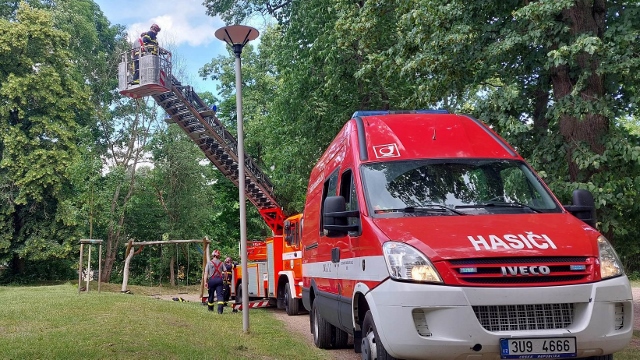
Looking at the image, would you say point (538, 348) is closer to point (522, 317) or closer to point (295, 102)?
point (522, 317)

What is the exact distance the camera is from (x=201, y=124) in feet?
73.4

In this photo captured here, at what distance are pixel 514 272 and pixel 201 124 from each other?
18.7 m

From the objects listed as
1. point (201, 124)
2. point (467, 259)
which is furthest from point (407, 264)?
point (201, 124)

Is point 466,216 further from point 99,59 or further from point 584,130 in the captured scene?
point 99,59

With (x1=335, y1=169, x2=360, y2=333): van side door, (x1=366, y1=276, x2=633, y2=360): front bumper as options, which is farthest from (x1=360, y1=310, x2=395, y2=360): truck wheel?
(x1=335, y1=169, x2=360, y2=333): van side door

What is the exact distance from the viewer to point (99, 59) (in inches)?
1475

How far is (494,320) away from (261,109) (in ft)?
107

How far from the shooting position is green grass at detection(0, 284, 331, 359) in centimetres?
781

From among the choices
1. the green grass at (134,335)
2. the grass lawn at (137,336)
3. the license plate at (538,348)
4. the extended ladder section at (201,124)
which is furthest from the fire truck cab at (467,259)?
the extended ladder section at (201,124)

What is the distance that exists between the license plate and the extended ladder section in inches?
709

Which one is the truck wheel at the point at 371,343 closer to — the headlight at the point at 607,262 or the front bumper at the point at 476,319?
the front bumper at the point at 476,319

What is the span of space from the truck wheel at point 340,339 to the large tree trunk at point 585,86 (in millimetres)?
4787

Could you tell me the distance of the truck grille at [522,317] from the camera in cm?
479

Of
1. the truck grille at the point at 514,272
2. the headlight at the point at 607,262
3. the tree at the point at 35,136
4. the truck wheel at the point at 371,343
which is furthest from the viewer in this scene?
the tree at the point at 35,136
